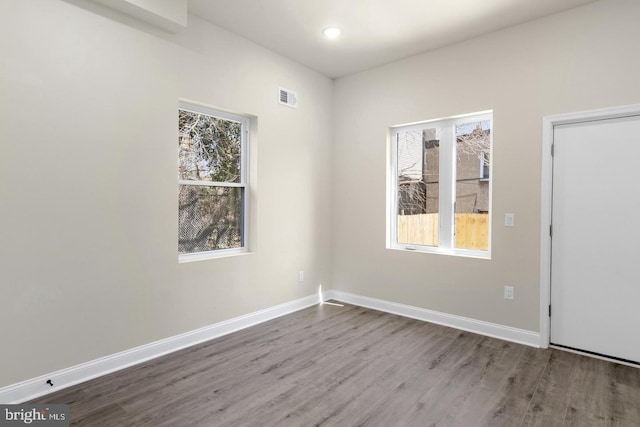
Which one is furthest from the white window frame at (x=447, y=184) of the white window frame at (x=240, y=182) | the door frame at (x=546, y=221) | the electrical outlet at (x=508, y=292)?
the white window frame at (x=240, y=182)

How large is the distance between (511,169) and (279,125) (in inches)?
94.3

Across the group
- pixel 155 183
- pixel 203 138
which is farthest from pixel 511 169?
pixel 155 183

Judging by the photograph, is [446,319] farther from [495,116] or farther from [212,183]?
[212,183]

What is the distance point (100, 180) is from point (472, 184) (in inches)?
131

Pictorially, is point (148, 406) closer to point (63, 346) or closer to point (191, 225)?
point (63, 346)

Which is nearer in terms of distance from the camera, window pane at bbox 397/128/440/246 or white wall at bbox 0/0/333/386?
white wall at bbox 0/0/333/386

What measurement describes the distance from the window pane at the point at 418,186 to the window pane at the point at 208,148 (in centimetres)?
191

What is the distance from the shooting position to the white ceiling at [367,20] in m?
2.96

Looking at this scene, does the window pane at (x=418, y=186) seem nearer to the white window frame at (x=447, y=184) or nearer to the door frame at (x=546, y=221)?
the white window frame at (x=447, y=184)

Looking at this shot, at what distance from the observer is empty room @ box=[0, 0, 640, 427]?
2305mm

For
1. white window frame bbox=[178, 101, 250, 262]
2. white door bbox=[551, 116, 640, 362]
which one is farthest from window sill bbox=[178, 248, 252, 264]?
white door bbox=[551, 116, 640, 362]

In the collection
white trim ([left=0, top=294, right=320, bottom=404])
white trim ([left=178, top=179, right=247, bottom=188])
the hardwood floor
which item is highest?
white trim ([left=178, top=179, right=247, bottom=188])

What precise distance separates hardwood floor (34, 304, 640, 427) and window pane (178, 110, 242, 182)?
62.4 inches

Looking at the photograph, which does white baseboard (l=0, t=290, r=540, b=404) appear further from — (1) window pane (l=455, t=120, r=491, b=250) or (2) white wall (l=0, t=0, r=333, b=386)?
(1) window pane (l=455, t=120, r=491, b=250)
